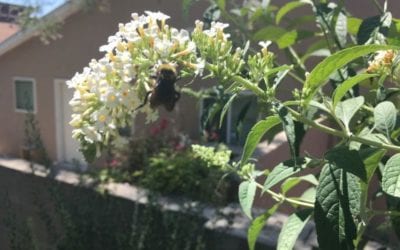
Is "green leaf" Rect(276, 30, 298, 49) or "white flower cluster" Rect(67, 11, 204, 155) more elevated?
"green leaf" Rect(276, 30, 298, 49)

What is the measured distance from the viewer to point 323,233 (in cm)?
83

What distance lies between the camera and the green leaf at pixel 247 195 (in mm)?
1184

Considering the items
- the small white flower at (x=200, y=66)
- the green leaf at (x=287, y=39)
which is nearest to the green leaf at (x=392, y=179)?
the small white flower at (x=200, y=66)

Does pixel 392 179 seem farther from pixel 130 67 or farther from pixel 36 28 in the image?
pixel 36 28

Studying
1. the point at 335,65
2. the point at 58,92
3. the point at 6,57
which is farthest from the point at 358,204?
the point at 6,57

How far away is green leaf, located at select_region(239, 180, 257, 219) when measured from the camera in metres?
1.18

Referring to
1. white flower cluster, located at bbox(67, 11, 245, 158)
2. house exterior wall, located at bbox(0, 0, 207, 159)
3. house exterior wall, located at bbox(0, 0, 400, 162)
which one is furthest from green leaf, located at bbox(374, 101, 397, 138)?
house exterior wall, located at bbox(0, 0, 207, 159)

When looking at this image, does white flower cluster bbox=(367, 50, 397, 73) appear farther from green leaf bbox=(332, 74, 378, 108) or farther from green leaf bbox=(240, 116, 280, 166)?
green leaf bbox=(240, 116, 280, 166)

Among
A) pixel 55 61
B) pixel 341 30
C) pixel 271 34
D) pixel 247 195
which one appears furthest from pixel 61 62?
pixel 247 195

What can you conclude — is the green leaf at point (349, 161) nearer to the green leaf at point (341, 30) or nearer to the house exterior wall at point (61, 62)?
the green leaf at point (341, 30)

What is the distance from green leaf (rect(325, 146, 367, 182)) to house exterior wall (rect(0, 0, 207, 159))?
4239 millimetres

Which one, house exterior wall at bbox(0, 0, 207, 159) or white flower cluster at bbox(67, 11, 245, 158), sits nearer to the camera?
white flower cluster at bbox(67, 11, 245, 158)

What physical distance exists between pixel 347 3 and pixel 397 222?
272 cm

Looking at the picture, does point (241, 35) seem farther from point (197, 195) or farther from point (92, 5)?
point (92, 5)
